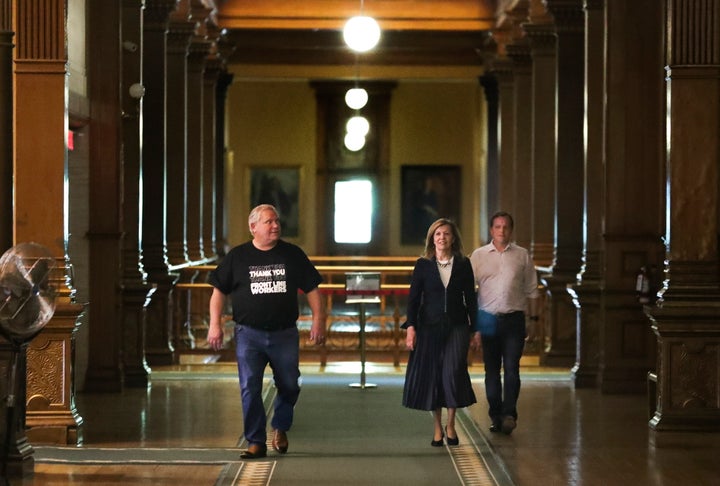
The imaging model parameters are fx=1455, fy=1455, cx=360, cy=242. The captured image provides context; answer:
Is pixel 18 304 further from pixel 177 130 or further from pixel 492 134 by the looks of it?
pixel 492 134

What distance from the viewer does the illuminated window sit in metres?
31.2

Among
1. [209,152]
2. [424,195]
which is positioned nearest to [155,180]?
[209,152]

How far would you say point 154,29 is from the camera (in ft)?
53.0

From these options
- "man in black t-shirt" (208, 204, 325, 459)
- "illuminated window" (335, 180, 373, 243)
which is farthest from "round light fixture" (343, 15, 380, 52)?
"illuminated window" (335, 180, 373, 243)

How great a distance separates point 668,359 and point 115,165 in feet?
18.6

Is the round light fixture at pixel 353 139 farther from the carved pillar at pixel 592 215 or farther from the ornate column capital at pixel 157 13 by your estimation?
the carved pillar at pixel 592 215

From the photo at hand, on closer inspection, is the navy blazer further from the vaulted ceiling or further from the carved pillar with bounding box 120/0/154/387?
the vaulted ceiling

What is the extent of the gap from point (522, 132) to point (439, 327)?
10931 millimetres

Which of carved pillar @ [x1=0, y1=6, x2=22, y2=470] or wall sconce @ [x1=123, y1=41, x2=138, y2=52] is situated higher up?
wall sconce @ [x1=123, y1=41, x2=138, y2=52]

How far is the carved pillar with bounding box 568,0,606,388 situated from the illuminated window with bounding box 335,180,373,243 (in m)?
16.8

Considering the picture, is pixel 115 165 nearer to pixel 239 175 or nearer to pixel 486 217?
pixel 486 217

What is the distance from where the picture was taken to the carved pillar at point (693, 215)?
1014 centimetres

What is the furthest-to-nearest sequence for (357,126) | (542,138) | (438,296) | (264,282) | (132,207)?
(357,126) → (542,138) → (132,207) → (438,296) → (264,282)

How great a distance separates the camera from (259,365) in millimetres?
9422
